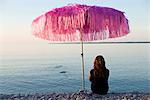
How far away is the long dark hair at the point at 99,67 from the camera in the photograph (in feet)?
32.0

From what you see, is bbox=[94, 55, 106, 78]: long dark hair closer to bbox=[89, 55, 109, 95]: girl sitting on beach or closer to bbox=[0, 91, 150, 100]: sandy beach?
bbox=[89, 55, 109, 95]: girl sitting on beach

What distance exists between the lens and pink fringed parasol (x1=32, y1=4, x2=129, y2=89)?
940cm

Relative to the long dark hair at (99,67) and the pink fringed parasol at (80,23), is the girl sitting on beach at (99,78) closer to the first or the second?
the long dark hair at (99,67)

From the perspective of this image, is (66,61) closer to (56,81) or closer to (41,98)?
(56,81)

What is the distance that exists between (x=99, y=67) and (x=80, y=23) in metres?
1.33

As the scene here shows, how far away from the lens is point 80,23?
939 cm

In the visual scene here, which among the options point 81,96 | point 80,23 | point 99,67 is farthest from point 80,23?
point 81,96

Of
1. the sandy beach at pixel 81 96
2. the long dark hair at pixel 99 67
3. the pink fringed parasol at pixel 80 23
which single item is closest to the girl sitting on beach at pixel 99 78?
the long dark hair at pixel 99 67

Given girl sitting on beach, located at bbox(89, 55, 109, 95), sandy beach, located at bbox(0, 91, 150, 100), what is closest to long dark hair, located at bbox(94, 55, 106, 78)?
girl sitting on beach, located at bbox(89, 55, 109, 95)

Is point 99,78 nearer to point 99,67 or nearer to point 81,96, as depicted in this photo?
point 99,67

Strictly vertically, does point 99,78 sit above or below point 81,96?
above

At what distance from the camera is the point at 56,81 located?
54.5ft

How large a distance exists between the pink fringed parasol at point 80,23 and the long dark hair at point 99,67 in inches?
22.4

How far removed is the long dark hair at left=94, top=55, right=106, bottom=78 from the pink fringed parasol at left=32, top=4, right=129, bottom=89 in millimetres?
569
